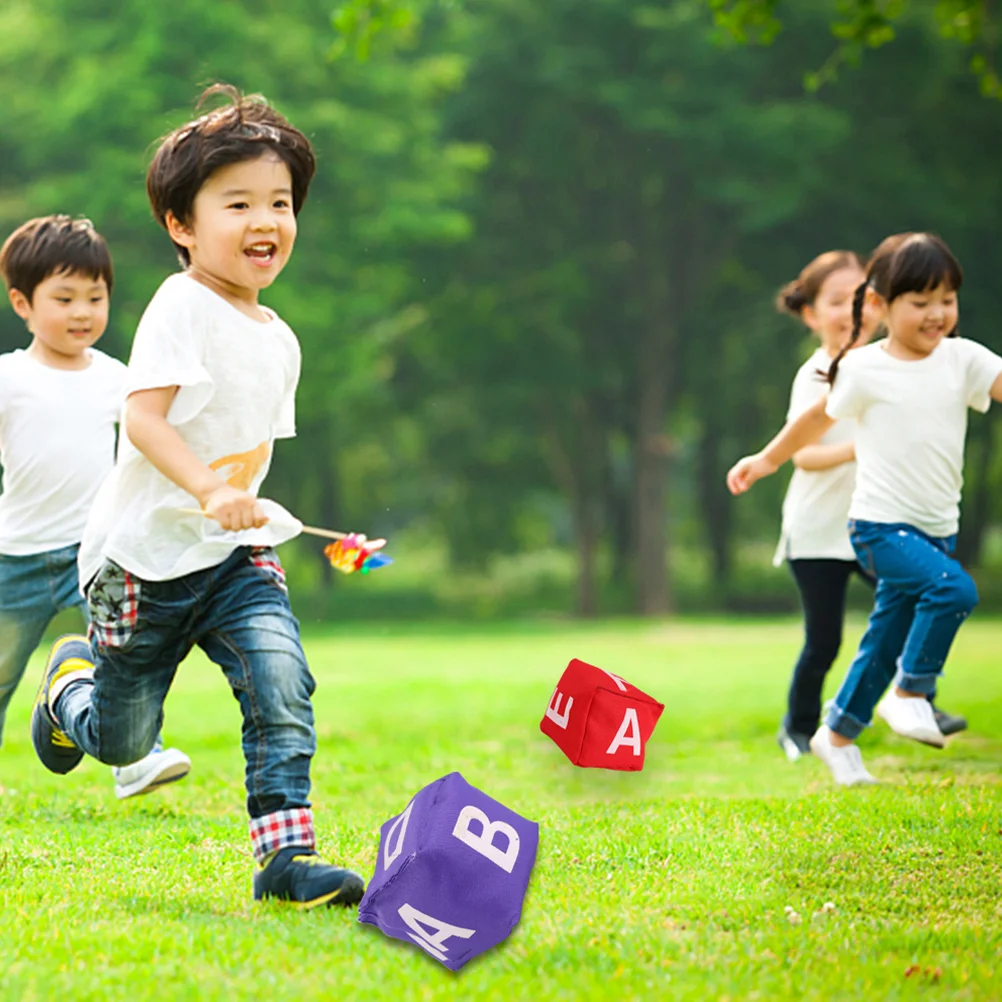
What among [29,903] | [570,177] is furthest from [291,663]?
[570,177]

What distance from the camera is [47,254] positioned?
5684 millimetres

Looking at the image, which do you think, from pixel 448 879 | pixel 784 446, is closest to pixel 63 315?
pixel 784 446

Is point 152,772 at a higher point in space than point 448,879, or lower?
lower

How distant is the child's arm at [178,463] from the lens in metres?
3.65

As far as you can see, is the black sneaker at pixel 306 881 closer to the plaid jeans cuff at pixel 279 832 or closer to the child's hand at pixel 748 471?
the plaid jeans cuff at pixel 279 832

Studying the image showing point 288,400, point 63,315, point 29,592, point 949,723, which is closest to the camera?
point 288,400

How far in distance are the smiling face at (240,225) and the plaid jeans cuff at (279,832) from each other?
4.39ft

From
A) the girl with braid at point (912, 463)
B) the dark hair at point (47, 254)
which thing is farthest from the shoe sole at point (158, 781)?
the girl with braid at point (912, 463)

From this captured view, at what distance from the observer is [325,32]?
87.2ft

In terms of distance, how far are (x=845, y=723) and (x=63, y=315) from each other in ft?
10.8

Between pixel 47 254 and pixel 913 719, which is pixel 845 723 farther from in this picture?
pixel 47 254

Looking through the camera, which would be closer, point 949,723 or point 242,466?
point 242,466

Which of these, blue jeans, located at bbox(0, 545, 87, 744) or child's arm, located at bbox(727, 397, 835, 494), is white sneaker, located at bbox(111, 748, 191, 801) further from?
child's arm, located at bbox(727, 397, 835, 494)

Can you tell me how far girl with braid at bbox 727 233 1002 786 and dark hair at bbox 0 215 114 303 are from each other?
8.47 feet
